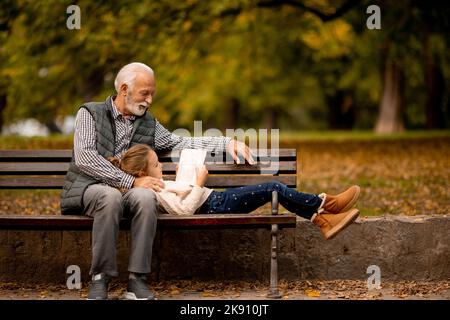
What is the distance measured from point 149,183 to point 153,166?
175mm

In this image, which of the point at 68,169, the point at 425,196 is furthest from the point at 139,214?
the point at 425,196

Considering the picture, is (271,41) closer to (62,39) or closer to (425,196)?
(62,39)

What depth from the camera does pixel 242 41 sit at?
2609 centimetres

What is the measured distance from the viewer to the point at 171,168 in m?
5.69

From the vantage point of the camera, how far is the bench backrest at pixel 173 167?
5.64 meters

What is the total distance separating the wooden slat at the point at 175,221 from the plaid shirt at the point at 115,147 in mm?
298

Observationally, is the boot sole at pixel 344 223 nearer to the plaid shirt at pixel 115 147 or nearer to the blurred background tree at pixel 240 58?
the plaid shirt at pixel 115 147

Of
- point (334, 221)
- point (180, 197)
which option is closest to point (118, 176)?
point (180, 197)

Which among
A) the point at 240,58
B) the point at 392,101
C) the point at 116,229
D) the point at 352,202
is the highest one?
the point at 240,58

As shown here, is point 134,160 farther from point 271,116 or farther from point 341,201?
point 271,116

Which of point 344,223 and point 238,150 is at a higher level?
point 238,150

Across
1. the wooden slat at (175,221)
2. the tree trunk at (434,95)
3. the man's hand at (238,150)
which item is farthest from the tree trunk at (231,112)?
the wooden slat at (175,221)

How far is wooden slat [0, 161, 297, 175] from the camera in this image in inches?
221
